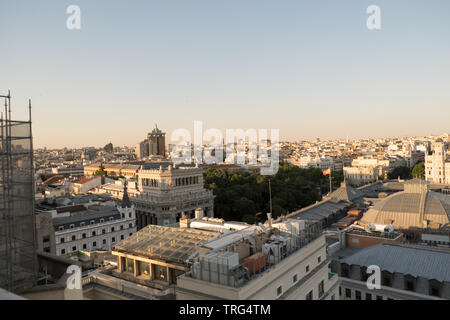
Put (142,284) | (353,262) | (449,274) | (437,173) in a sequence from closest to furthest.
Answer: (142,284)
(449,274)
(353,262)
(437,173)

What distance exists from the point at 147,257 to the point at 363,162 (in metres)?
137

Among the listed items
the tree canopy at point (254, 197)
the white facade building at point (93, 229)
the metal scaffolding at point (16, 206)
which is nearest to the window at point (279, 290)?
the metal scaffolding at point (16, 206)

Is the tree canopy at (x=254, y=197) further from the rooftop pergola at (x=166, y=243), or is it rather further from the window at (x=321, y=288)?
the window at (x=321, y=288)

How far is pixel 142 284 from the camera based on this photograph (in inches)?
720

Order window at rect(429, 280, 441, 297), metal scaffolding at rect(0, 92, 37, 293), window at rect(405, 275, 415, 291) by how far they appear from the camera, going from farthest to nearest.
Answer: window at rect(405, 275, 415, 291), window at rect(429, 280, 441, 297), metal scaffolding at rect(0, 92, 37, 293)

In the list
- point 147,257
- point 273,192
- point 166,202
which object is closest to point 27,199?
point 147,257

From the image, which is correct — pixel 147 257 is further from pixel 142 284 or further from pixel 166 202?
pixel 166 202

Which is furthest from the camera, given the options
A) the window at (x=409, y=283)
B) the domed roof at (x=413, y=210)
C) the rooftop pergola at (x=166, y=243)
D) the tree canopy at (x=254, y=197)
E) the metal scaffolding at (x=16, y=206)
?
the tree canopy at (x=254, y=197)

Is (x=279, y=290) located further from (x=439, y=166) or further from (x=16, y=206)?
(x=439, y=166)

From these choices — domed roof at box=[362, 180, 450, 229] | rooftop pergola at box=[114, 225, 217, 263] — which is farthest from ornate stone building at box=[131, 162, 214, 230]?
rooftop pergola at box=[114, 225, 217, 263]

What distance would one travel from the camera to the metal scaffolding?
12.0 metres

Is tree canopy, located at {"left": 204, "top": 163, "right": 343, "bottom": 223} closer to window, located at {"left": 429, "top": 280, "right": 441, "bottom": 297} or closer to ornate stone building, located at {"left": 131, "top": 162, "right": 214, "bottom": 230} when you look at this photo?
ornate stone building, located at {"left": 131, "top": 162, "right": 214, "bottom": 230}

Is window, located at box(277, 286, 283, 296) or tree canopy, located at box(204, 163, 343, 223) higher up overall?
window, located at box(277, 286, 283, 296)

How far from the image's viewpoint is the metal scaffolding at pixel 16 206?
471 inches
